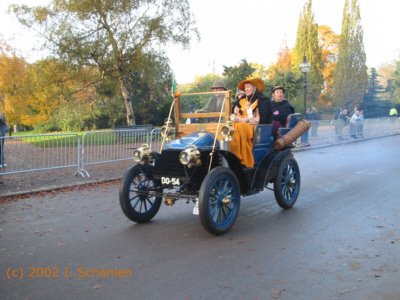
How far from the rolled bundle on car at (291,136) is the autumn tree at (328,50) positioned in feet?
155

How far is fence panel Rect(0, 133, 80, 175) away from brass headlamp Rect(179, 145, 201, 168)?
532 centimetres

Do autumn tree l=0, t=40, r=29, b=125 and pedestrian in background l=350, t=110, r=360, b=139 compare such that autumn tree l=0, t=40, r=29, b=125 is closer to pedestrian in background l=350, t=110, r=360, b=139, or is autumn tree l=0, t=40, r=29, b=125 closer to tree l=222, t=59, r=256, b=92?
tree l=222, t=59, r=256, b=92

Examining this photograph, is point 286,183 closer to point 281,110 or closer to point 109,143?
point 281,110

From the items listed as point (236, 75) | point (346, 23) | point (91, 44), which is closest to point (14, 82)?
point (91, 44)

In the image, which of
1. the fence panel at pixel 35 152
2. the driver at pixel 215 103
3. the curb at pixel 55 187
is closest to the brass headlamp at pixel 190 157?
the driver at pixel 215 103

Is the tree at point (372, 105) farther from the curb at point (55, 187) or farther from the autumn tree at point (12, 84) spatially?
the curb at point (55, 187)

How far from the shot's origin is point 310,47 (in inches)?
1769

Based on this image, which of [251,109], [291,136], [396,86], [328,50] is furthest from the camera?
[328,50]

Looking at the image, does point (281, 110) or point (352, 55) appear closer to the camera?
point (281, 110)

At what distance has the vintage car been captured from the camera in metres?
5.49

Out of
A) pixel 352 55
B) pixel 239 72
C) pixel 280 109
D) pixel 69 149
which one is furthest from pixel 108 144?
pixel 352 55

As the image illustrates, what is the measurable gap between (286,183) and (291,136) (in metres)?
0.85

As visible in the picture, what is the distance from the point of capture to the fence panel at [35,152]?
9297 mm

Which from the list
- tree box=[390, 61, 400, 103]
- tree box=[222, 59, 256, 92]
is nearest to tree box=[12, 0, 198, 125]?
tree box=[222, 59, 256, 92]
